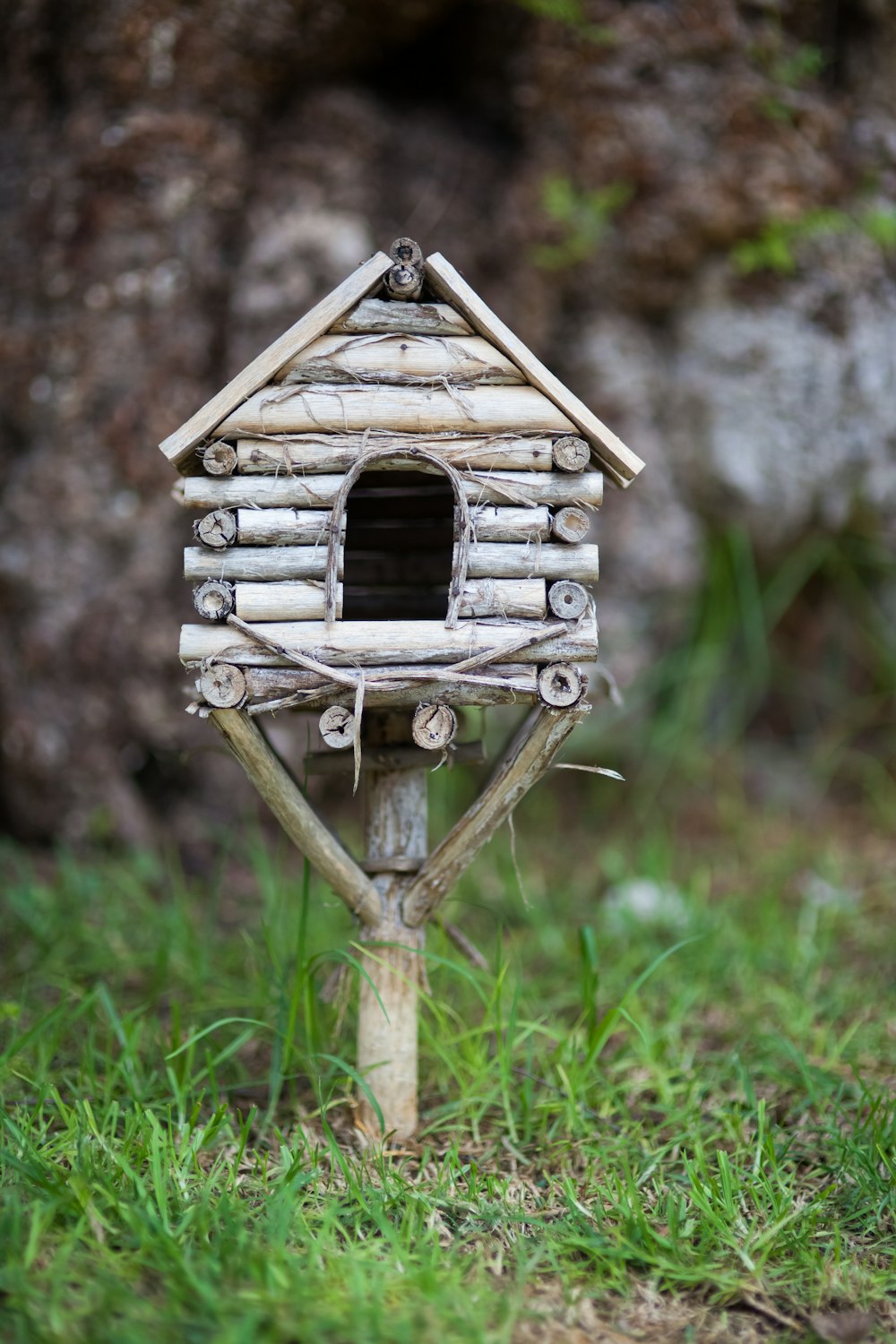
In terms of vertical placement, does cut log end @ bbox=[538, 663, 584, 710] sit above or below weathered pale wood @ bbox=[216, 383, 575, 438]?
below

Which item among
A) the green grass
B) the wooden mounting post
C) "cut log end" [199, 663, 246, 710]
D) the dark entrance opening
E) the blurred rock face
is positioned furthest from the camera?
the blurred rock face

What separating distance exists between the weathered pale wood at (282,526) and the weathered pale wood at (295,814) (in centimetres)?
39

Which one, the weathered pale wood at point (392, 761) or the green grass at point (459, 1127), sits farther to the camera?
the weathered pale wood at point (392, 761)

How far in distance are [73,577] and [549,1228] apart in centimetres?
315

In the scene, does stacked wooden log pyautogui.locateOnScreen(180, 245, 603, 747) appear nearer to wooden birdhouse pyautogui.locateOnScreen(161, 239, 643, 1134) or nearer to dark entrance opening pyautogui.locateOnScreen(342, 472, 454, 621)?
wooden birdhouse pyautogui.locateOnScreen(161, 239, 643, 1134)

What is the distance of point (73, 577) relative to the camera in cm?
427

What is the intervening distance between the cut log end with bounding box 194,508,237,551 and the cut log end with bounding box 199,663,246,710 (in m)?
0.27

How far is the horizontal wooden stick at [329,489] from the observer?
228 cm

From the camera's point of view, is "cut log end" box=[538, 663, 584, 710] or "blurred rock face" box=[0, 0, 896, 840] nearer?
"cut log end" box=[538, 663, 584, 710]

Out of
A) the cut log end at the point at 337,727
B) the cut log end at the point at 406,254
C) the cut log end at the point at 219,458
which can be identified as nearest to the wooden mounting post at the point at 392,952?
the cut log end at the point at 337,727

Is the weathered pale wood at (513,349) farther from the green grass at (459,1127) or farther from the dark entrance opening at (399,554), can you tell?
the green grass at (459,1127)

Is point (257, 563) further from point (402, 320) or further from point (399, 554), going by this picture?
point (399, 554)

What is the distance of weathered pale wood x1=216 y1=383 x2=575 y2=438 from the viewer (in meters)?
2.28

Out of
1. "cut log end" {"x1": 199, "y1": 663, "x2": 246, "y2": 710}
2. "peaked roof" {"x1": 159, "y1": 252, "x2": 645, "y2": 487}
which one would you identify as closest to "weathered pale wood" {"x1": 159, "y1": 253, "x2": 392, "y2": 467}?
"peaked roof" {"x1": 159, "y1": 252, "x2": 645, "y2": 487}
